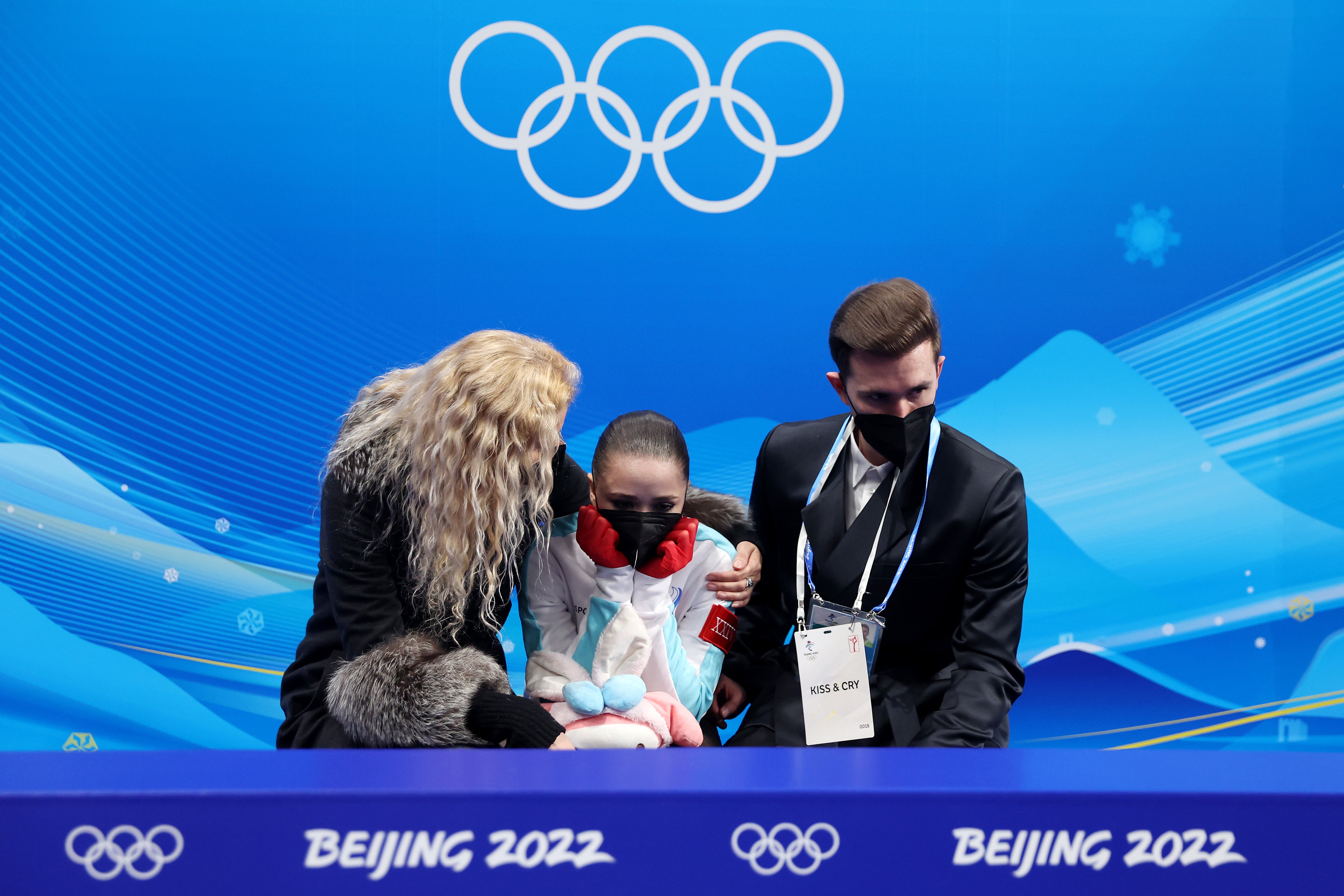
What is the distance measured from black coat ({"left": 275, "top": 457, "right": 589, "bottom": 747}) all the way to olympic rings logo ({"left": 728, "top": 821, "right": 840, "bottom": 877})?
1.40 m

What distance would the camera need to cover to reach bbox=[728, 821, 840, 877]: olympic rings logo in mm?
912

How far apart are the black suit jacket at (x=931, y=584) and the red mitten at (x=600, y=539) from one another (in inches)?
20.8

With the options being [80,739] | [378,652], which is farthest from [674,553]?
[80,739]

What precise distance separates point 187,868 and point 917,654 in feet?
6.28

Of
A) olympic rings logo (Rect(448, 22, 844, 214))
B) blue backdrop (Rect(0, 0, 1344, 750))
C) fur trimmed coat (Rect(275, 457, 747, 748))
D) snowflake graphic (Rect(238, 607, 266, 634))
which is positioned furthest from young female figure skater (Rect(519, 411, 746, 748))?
snowflake graphic (Rect(238, 607, 266, 634))

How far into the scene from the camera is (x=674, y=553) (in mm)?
2262

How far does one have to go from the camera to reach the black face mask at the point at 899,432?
231cm

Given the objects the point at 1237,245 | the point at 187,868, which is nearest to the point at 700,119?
the point at 1237,245

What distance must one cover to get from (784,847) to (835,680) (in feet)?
4.51

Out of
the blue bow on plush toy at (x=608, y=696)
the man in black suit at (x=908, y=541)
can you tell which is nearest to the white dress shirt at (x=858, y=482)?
the man in black suit at (x=908, y=541)

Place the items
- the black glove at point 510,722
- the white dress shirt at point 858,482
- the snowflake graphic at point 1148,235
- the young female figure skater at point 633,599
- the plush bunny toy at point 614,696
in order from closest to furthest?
the black glove at point 510,722 < the plush bunny toy at point 614,696 < the young female figure skater at point 633,599 < the white dress shirt at point 858,482 < the snowflake graphic at point 1148,235

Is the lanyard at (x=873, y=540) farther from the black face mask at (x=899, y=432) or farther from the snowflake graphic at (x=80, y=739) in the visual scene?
the snowflake graphic at (x=80, y=739)

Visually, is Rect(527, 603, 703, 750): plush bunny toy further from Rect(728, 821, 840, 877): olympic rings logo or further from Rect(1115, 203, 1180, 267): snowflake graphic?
Rect(1115, 203, 1180, 267): snowflake graphic

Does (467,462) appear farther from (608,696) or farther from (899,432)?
(899,432)
